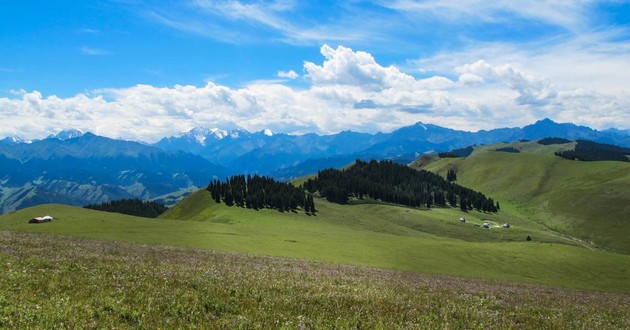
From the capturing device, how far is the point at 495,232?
138 m

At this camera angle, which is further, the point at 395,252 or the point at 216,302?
the point at 395,252

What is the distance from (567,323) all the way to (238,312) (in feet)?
48.9

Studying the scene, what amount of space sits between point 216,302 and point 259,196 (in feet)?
432

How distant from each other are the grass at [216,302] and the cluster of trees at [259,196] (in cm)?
11788

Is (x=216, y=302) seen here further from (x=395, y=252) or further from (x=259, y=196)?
(x=259, y=196)

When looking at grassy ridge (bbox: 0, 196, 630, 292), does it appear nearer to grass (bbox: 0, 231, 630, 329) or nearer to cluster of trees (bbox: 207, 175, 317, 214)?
grass (bbox: 0, 231, 630, 329)

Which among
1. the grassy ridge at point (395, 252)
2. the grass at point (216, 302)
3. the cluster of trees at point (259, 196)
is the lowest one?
the grassy ridge at point (395, 252)

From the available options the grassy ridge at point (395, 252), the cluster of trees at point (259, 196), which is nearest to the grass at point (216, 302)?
the grassy ridge at point (395, 252)

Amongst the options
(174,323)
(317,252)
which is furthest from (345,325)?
(317,252)

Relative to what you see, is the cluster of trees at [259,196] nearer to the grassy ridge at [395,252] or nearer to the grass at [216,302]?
the grassy ridge at [395,252]

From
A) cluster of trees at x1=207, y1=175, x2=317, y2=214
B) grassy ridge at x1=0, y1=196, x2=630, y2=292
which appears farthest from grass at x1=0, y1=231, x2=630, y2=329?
cluster of trees at x1=207, y1=175, x2=317, y2=214

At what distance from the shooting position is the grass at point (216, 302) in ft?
43.4

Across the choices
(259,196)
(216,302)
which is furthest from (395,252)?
(259,196)

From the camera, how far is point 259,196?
146875 millimetres
